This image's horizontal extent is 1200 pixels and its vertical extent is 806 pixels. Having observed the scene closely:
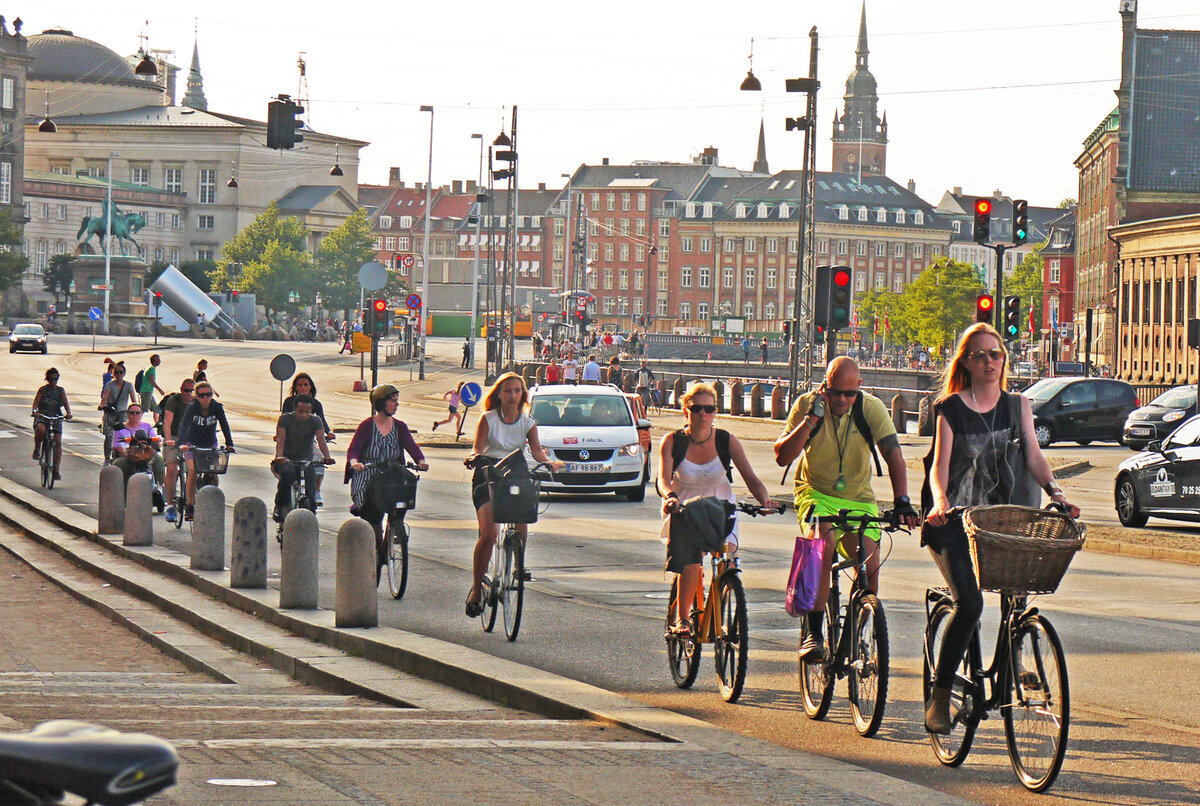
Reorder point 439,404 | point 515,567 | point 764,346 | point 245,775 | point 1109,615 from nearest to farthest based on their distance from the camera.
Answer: point 245,775 < point 515,567 < point 1109,615 < point 439,404 < point 764,346

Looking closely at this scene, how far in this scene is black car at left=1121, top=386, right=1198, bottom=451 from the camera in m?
34.5

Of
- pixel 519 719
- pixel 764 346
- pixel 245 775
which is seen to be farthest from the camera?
pixel 764 346

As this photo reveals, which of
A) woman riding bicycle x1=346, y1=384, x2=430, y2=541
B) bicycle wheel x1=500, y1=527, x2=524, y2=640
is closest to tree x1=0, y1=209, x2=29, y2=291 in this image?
woman riding bicycle x1=346, y1=384, x2=430, y2=541

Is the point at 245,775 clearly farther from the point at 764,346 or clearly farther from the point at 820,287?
the point at 764,346

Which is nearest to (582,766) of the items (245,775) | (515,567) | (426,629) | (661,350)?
(245,775)

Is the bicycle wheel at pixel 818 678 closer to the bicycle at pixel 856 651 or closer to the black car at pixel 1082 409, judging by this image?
the bicycle at pixel 856 651

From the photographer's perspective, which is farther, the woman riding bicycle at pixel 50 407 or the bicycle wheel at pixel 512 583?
the woman riding bicycle at pixel 50 407

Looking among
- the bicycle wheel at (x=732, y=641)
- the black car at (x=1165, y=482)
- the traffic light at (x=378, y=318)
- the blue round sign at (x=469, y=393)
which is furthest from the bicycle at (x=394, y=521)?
the traffic light at (x=378, y=318)

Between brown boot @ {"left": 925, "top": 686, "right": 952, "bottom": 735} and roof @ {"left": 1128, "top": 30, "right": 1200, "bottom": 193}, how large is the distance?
8145 centimetres

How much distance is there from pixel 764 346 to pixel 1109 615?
87720 mm

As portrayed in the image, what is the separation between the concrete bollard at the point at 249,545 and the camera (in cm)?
1312

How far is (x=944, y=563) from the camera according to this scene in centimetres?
674

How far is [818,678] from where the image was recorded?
8078 millimetres

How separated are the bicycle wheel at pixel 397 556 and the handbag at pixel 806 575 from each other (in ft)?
18.2
